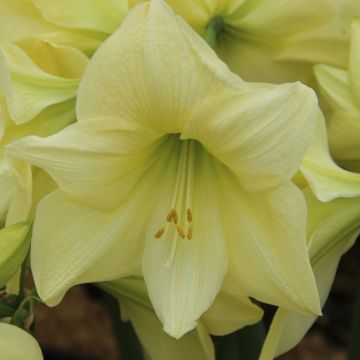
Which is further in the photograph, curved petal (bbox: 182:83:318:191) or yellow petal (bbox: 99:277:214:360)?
yellow petal (bbox: 99:277:214:360)

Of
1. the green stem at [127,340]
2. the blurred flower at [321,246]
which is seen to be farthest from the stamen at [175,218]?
the green stem at [127,340]

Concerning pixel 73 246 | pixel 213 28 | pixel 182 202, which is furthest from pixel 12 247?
pixel 213 28

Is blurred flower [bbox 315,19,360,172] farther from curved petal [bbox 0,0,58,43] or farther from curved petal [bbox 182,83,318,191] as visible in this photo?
curved petal [bbox 0,0,58,43]

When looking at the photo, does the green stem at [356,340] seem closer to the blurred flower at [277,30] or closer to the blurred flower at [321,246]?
the blurred flower at [321,246]

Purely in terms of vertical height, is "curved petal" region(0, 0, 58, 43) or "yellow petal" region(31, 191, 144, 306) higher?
"curved petal" region(0, 0, 58, 43)

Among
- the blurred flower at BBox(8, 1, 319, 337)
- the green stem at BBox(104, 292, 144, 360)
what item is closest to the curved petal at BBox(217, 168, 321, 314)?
the blurred flower at BBox(8, 1, 319, 337)

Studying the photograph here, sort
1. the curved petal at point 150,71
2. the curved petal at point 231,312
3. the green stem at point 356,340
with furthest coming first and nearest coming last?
the green stem at point 356,340, the curved petal at point 231,312, the curved petal at point 150,71

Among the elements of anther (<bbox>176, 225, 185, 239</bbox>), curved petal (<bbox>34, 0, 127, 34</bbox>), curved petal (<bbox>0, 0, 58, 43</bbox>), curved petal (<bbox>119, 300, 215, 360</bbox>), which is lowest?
curved petal (<bbox>119, 300, 215, 360</bbox>)

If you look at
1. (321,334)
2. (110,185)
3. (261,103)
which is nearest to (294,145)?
(261,103)
